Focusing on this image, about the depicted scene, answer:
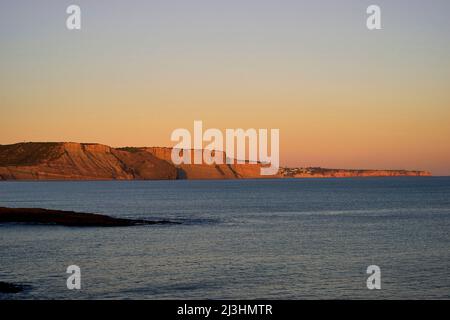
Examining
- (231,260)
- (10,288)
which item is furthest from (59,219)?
(10,288)

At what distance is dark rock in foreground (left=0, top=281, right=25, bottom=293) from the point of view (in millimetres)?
29862

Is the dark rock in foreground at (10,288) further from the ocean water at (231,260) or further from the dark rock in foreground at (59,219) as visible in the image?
the dark rock in foreground at (59,219)

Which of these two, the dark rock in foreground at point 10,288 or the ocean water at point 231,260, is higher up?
the dark rock in foreground at point 10,288

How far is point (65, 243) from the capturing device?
165ft

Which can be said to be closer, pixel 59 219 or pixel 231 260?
pixel 231 260

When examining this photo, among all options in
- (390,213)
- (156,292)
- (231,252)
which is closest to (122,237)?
(231,252)

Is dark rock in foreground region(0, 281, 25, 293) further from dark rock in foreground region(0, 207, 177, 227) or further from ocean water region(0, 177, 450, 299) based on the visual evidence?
dark rock in foreground region(0, 207, 177, 227)

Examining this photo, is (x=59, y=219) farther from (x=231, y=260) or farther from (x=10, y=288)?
(x=10, y=288)

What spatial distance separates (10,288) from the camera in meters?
30.4

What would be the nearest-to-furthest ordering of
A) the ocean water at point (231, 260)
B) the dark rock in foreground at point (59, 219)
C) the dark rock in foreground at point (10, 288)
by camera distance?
the dark rock in foreground at point (10, 288) → the ocean water at point (231, 260) → the dark rock in foreground at point (59, 219)

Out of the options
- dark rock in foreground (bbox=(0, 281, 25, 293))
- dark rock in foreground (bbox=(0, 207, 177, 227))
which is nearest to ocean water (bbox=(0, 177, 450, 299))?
dark rock in foreground (bbox=(0, 281, 25, 293))

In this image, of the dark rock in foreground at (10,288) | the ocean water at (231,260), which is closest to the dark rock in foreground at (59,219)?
the ocean water at (231,260)

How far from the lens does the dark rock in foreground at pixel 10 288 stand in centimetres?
2986

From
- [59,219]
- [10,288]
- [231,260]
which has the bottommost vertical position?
[231,260]
